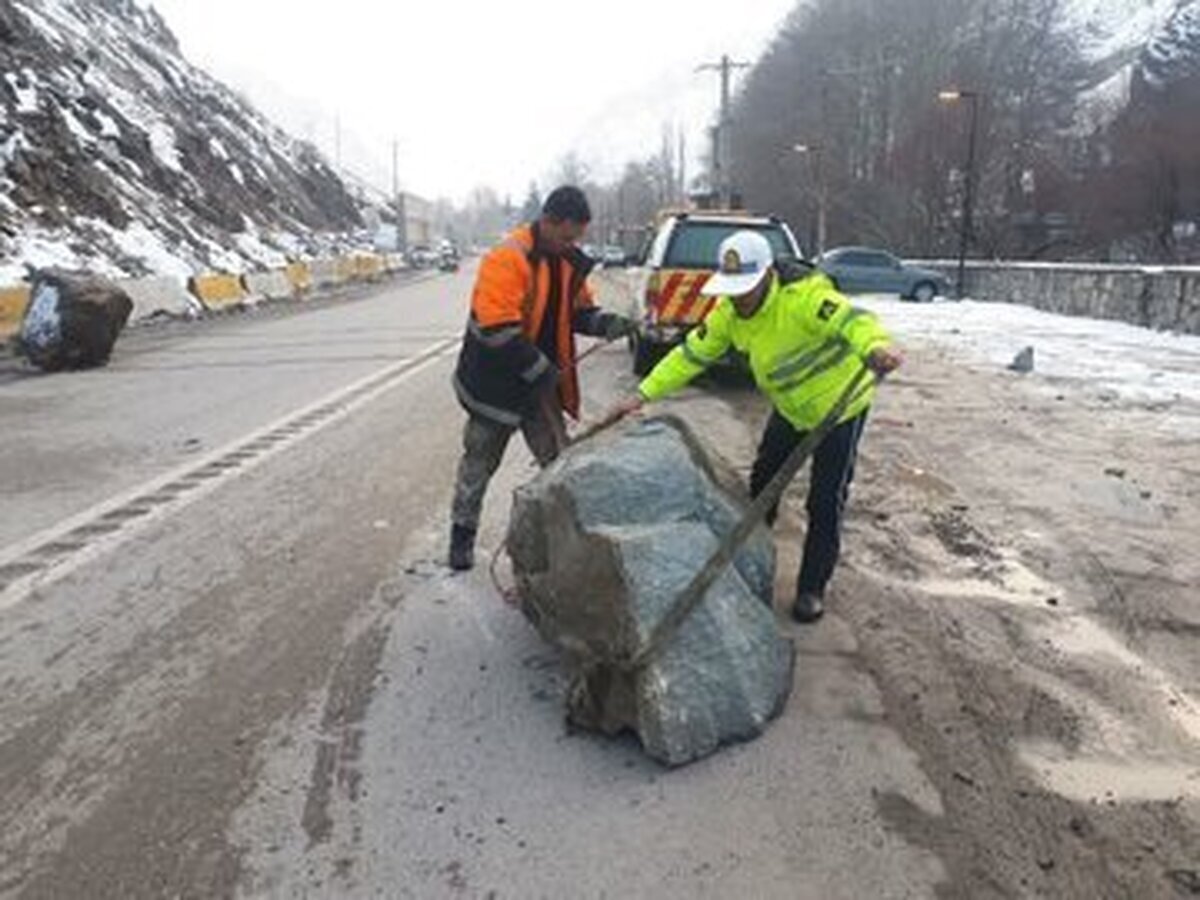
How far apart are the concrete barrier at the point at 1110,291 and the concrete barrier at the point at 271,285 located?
18.5 meters

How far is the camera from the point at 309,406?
12.0 m

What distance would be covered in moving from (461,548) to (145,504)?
2512 mm

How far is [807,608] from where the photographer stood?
18.1 ft

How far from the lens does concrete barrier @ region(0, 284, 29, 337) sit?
59.9 feet

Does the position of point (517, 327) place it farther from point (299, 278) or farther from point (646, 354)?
point (299, 278)

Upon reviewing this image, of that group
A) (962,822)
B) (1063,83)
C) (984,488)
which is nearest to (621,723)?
(962,822)

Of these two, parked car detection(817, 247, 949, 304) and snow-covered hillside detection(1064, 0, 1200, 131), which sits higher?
snow-covered hillside detection(1064, 0, 1200, 131)

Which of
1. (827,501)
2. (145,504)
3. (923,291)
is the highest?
(827,501)

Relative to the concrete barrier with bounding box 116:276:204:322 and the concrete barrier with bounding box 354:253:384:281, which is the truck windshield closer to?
the concrete barrier with bounding box 116:276:204:322

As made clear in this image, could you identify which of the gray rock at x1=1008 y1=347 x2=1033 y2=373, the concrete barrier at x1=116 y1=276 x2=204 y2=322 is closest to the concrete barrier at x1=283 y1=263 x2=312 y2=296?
the concrete barrier at x1=116 y1=276 x2=204 y2=322

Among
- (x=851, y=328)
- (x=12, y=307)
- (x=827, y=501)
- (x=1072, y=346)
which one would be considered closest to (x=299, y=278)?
(x=12, y=307)

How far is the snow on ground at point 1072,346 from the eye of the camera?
14.1 metres

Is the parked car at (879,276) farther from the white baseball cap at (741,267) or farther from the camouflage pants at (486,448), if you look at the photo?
the white baseball cap at (741,267)

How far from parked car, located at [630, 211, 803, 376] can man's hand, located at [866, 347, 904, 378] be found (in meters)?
7.66
